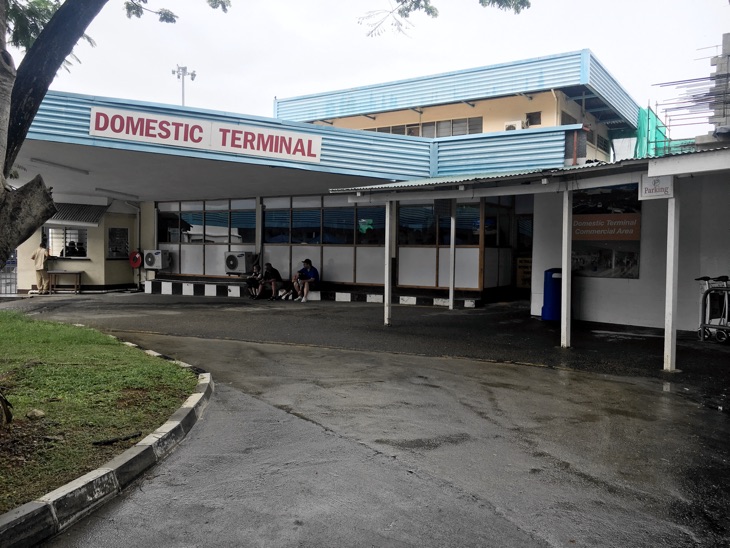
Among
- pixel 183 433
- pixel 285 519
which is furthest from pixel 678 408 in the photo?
pixel 183 433

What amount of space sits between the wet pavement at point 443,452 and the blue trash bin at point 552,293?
7.67 ft

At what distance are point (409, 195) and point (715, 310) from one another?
5673 millimetres

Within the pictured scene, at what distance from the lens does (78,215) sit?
19422 millimetres

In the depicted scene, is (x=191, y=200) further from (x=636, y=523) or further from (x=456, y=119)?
(x=636, y=523)

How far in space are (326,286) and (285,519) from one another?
13977mm

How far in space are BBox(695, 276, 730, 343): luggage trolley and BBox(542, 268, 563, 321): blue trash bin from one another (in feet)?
8.72

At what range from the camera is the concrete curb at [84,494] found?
10.5ft

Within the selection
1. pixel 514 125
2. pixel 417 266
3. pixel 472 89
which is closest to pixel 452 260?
pixel 417 266

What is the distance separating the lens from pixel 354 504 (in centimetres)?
369

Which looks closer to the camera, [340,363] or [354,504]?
[354,504]

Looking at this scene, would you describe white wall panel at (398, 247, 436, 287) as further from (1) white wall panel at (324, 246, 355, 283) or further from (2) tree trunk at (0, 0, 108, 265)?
(2) tree trunk at (0, 0, 108, 265)

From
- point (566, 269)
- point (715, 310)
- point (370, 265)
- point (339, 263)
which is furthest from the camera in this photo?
point (339, 263)

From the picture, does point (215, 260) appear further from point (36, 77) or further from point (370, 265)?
point (36, 77)

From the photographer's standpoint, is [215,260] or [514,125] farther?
[215,260]
